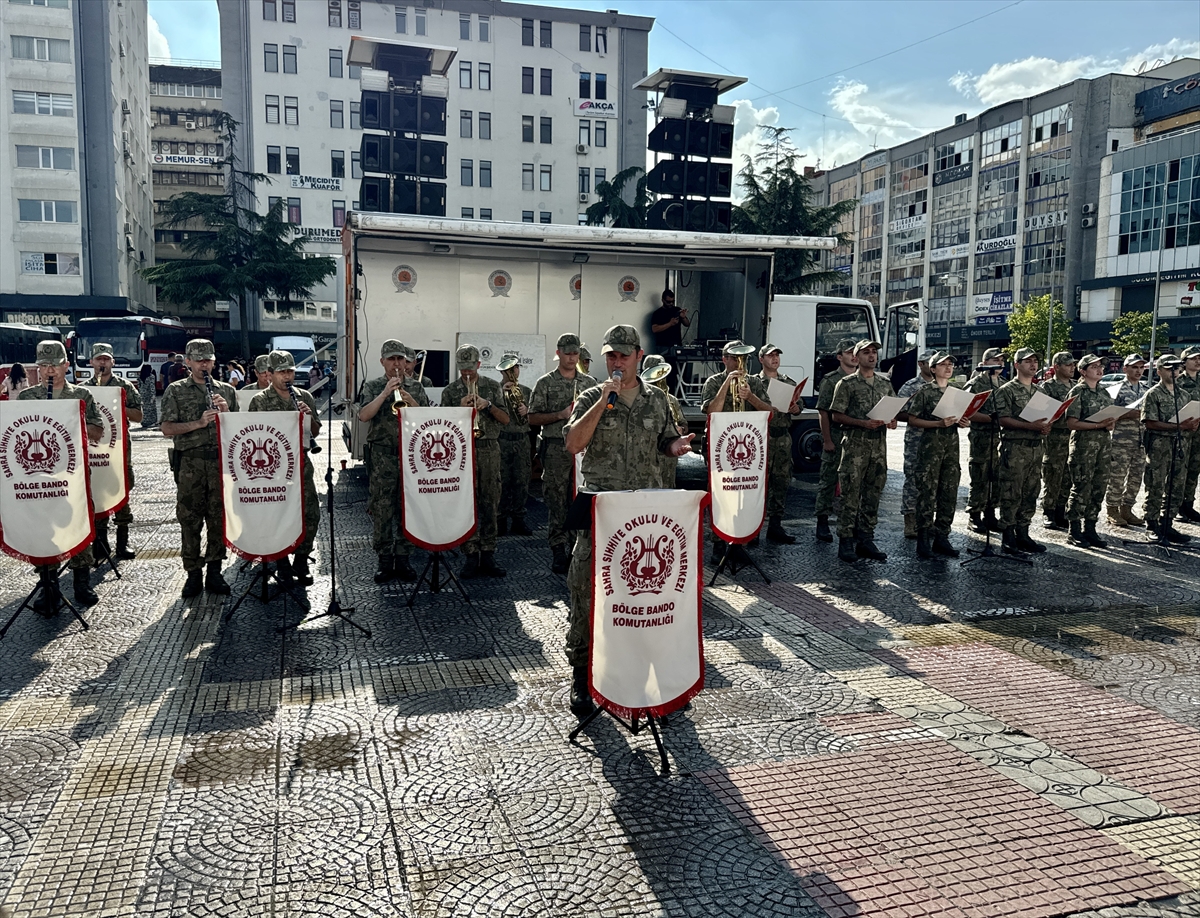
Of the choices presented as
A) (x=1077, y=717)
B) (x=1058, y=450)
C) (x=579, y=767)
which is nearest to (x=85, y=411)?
(x=579, y=767)

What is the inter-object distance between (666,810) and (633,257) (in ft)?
35.0

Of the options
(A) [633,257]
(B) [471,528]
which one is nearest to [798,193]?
(A) [633,257]

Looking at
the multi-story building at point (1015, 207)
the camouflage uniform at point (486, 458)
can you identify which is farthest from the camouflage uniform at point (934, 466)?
the multi-story building at point (1015, 207)

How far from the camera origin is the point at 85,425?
6891mm

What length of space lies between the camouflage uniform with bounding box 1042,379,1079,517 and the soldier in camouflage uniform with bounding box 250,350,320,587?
7943mm

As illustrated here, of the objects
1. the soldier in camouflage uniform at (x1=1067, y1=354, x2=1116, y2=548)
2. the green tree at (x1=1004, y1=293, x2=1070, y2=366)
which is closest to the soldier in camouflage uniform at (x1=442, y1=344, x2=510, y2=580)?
the soldier in camouflage uniform at (x1=1067, y1=354, x2=1116, y2=548)

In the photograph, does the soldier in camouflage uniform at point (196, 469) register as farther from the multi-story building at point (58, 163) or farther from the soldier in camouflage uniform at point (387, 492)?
the multi-story building at point (58, 163)

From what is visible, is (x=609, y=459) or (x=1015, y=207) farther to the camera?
(x=1015, y=207)

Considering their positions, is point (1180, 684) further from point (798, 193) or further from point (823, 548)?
point (798, 193)

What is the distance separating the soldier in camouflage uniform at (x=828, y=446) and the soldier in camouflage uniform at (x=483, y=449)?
11.2 feet

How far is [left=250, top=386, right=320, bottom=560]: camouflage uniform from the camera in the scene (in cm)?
736

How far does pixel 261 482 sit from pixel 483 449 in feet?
7.40

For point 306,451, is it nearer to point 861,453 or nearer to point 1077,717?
point 861,453

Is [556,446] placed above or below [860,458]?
above
